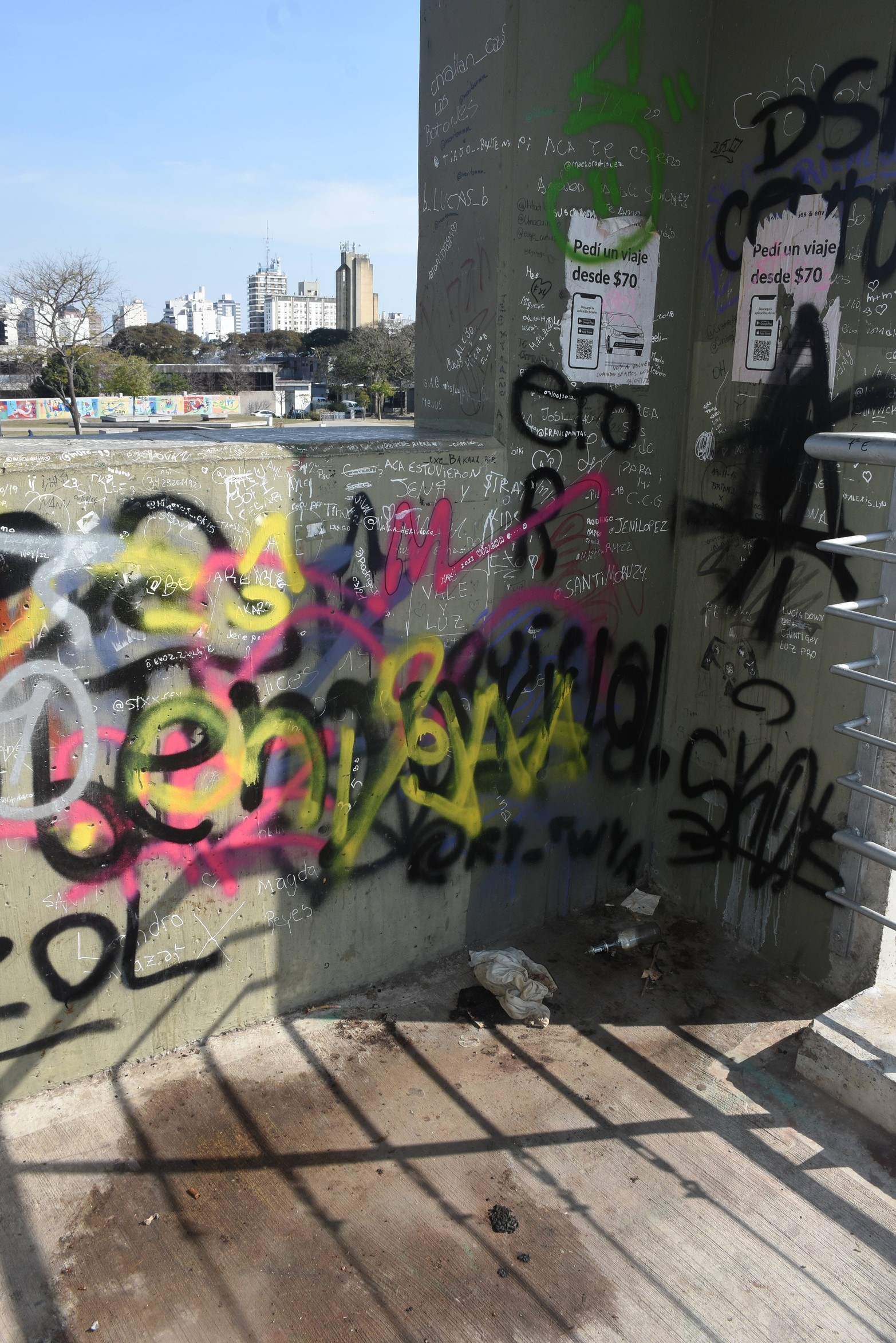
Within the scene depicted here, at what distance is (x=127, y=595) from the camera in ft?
12.7

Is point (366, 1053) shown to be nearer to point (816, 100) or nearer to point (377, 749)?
point (377, 749)

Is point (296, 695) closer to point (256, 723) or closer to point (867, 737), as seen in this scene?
point (256, 723)

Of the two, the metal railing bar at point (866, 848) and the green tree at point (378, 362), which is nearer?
the metal railing bar at point (866, 848)

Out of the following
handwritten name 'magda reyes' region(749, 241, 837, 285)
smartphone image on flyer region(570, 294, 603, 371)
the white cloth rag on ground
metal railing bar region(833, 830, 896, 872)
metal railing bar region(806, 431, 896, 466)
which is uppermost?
handwritten name 'magda reyes' region(749, 241, 837, 285)

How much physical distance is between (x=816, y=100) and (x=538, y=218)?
4.68ft

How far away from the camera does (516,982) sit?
16.0 feet

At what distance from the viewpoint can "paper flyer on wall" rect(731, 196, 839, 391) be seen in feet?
15.2

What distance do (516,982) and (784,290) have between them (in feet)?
12.4

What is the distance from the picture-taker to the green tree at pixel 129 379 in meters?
53.1

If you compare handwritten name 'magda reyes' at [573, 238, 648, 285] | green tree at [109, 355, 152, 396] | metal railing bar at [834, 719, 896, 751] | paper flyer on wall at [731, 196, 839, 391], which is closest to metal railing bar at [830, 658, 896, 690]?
metal railing bar at [834, 719, 896, 751]

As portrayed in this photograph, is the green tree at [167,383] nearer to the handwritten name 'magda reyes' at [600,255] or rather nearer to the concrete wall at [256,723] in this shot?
the handwritten name 'magda reyes' at [600,255]

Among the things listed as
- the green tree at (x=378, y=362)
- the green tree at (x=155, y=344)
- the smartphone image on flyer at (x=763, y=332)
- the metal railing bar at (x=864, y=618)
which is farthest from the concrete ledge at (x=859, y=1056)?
the green tree at (x=155, y=344)

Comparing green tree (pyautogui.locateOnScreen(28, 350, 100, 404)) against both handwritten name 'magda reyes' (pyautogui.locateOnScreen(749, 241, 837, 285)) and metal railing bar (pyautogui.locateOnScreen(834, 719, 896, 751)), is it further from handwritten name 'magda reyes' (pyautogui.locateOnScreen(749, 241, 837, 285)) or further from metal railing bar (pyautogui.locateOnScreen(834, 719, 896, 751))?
metal railing bar (pyautogui.locateOnScreen(834, 719, 896, 751))

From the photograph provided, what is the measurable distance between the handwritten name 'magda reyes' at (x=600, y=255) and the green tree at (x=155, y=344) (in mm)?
79301
